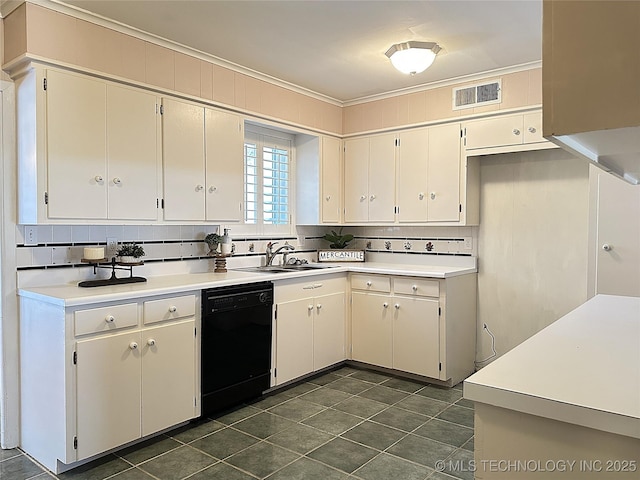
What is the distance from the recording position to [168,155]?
318 centimetres

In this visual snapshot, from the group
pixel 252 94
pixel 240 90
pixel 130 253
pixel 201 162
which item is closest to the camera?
pixel 130 253

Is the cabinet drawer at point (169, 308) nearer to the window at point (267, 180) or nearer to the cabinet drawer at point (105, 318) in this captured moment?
the cabinet drawer at point (105, 318)

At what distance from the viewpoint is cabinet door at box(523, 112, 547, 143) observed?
142 inches

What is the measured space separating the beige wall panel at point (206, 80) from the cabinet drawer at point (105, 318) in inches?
62.9

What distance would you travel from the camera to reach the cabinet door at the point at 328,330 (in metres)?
3.98

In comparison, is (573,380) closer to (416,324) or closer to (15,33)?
(416,324)

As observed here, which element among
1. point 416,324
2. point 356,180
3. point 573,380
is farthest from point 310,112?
point 573,380

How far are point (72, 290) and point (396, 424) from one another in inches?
84.3

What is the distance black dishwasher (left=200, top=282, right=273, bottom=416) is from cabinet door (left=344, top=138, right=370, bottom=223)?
1476 mm

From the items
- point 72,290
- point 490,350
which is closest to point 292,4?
point 72,290

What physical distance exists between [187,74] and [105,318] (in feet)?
5.72

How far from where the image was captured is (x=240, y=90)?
12.1 ft

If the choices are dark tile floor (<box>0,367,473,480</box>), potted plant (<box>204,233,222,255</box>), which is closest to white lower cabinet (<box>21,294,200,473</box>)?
dark tile floor (<box>0,367,473,480</box>)

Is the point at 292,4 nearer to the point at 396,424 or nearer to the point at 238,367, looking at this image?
the point at 238,367
